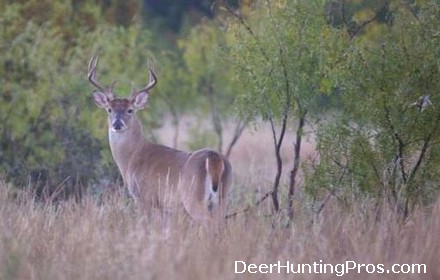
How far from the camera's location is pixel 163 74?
22609 mm

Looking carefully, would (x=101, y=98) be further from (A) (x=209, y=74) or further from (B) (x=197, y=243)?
(A) (x=209, y=74)

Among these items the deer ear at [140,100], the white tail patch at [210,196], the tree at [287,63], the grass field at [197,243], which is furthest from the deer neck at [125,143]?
the grass field at [197,243]

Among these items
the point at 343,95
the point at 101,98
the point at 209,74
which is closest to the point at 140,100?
the point at 101,98

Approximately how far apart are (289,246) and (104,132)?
27.6 ft

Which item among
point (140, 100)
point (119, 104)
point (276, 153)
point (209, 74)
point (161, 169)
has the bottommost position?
point (161, 169)

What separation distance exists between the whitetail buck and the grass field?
53cm

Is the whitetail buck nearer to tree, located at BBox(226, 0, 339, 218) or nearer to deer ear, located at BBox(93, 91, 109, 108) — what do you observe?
deer ear, located at BBox(93, 91, 109, 108)

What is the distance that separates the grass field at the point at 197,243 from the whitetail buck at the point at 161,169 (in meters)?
0.53

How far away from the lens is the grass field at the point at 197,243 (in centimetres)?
873

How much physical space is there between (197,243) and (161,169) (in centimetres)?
343

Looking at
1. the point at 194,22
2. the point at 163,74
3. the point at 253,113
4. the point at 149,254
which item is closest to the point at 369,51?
the point at 253,113

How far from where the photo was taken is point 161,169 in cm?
1296

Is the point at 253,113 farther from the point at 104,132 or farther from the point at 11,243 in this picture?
the point at 104,132

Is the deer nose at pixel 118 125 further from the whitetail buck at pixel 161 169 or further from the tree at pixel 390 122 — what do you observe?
the tree at pixel 390 122
